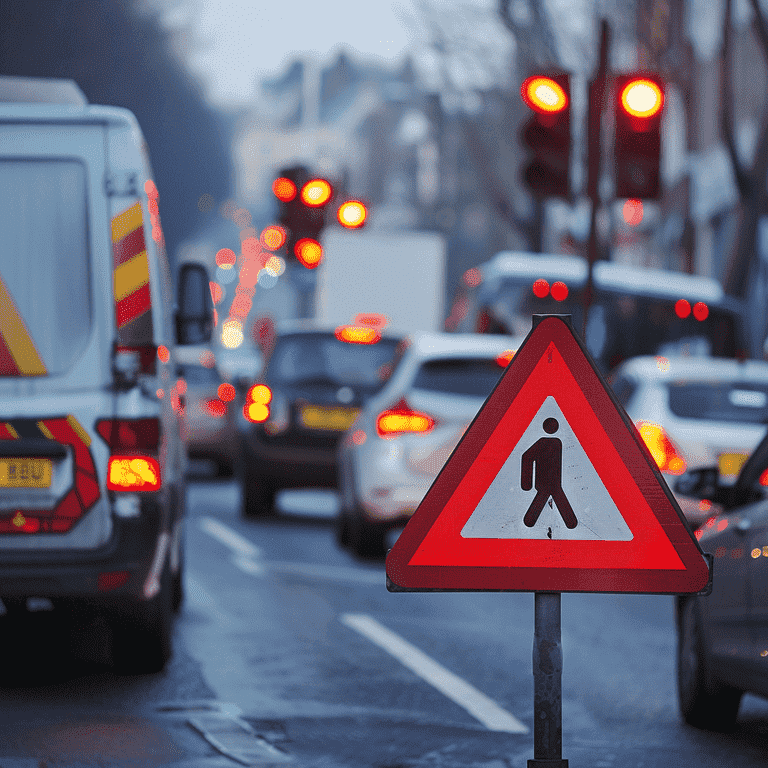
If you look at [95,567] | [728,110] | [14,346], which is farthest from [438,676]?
[728,110]

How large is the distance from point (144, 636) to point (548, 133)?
6390 mm

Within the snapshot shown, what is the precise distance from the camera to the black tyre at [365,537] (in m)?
13.6

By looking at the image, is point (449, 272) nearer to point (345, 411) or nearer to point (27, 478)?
point (345, 411)

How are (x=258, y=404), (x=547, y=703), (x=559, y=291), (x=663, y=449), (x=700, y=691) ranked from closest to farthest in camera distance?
1. (x=547, y=703)
2. (x=700, y=691)
3. (x=663, y=449)
4. (x=258, y=404)
5. (x=559, y=291)

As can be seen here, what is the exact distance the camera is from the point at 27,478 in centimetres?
748

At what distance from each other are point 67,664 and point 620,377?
6.78 m

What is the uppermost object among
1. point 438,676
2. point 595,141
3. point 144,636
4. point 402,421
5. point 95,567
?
point 595,141

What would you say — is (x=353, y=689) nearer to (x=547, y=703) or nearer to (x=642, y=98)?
(x=547, y=703)

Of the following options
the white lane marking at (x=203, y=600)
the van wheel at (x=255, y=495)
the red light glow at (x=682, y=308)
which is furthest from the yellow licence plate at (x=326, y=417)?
the red light glow at (x=682, y=308)

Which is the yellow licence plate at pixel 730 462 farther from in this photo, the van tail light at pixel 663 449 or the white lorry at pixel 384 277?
the white lorry at pixel 384 277

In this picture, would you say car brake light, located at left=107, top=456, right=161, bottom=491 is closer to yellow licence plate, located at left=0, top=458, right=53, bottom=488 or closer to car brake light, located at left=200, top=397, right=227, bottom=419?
yellow licence plate, located at left=0, top=458, right=53, bottom=488

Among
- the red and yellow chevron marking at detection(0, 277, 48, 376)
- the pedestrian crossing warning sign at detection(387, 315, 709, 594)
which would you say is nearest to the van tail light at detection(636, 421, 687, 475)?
the red and yellow chevron marking at detection(0, 277, 48, 376)

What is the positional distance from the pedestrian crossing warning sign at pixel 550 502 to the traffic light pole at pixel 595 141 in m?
8.16

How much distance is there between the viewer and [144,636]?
8.14 meters
